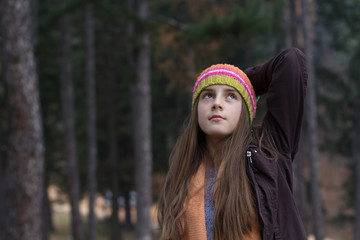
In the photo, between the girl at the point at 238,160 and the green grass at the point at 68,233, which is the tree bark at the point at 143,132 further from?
the green grass at the point at 68,233

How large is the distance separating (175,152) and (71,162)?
14450 millimetres

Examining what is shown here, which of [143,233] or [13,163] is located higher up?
[13,163]

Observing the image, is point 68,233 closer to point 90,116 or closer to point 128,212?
point 128,212

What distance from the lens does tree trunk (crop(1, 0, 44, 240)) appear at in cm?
722

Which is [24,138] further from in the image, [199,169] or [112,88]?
[112,88]

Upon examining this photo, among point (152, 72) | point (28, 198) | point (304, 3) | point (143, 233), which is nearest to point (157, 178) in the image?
point (152, 72)

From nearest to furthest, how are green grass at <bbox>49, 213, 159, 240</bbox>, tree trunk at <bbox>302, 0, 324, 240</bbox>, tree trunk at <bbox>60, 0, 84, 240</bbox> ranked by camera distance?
tree trunk at <bbox>302, 0, 324, 240</bbox>, tree trunk at <bbox>60, 0, 84, 240</bbox>, green grass at <bbox>49, 213, 159, 240</bbox>

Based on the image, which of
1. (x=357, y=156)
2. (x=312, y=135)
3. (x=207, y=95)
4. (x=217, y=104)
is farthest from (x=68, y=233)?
(x=217, y=104)

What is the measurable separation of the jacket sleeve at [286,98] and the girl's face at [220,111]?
19 centimetres

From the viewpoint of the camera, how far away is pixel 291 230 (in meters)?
2.37

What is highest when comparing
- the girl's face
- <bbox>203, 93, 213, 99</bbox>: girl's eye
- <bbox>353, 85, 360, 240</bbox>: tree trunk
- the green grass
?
<bbox>203, 93, 213, 99</bbox>: girl's eye

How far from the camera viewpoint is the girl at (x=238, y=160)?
240cm

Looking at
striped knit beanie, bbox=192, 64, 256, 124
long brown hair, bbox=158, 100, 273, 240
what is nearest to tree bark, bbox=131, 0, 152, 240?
long brown hair, bbox=158, 100, 273, 240

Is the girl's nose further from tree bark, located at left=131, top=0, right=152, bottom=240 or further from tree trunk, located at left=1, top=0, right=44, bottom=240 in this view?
tree bark, located at left=131, top=0, right=152, bottom=240
